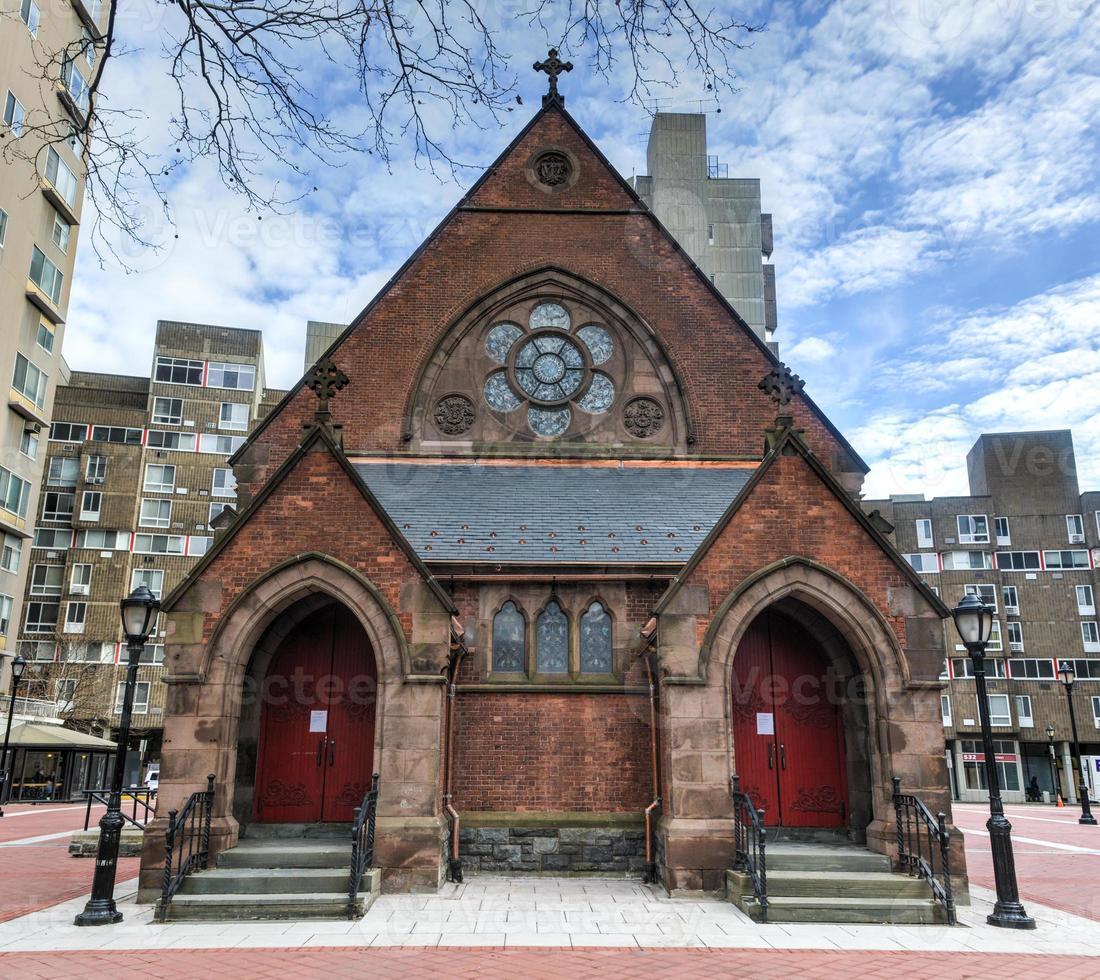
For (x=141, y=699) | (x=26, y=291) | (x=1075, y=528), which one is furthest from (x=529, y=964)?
(x=1075, y=528)

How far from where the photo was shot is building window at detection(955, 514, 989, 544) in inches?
2072

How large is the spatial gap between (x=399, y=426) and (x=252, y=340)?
42478mm

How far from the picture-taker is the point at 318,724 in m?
12.6

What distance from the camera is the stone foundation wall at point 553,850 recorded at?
12453mm

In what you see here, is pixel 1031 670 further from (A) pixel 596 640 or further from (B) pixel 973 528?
(A) pixel 596 640

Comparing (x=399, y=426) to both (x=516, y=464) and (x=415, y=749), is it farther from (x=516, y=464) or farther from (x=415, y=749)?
(x=415, y=749)

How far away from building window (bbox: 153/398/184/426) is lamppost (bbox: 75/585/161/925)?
153 feet

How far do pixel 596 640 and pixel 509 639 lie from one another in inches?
50.3

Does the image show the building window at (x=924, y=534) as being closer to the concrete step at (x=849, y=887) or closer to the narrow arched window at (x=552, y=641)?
the narrow arched window at (x=552, y=641)

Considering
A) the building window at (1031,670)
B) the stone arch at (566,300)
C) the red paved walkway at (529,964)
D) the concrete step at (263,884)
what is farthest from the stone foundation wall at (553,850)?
the building window at (1031,670)

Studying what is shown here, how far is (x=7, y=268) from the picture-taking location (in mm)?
34250

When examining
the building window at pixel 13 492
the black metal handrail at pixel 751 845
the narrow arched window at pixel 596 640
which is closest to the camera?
the black metal handrail at pixel 751 845

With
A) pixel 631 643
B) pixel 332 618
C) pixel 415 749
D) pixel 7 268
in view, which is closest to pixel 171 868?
pixel 415 749

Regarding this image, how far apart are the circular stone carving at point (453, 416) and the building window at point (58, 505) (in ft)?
141
